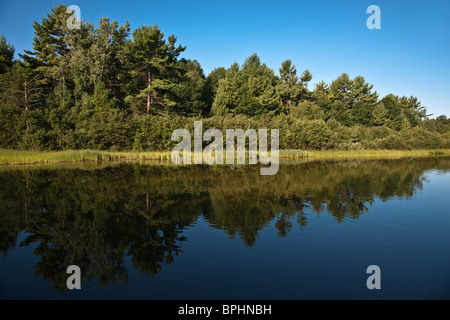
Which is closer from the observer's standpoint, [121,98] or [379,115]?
[121,98]

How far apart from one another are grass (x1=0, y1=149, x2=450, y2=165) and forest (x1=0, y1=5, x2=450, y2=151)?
2480 millimetres

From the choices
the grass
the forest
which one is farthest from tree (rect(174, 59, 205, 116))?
the grass

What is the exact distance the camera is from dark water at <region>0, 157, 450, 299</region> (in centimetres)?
609

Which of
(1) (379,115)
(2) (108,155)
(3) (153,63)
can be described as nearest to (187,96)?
(3) (153,63)

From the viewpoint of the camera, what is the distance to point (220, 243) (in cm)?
852

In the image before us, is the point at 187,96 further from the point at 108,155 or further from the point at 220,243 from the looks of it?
the point at 220,243

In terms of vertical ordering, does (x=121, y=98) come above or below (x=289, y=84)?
below

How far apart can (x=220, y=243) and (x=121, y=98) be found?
5009cm

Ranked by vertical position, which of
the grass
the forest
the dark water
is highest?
the forest

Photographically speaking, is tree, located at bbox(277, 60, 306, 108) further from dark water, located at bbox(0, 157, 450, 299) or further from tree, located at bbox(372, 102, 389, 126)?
dark water, located at bbox(0, 157, 450, 299)

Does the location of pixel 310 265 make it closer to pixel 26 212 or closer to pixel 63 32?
pixel 26 212

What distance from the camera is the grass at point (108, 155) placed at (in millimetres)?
29225

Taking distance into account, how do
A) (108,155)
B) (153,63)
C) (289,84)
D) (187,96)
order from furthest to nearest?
(289,84)
(187,96)
(153,63)
(108,155)

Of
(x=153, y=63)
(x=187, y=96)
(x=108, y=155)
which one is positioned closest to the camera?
(x=108, y=155)
